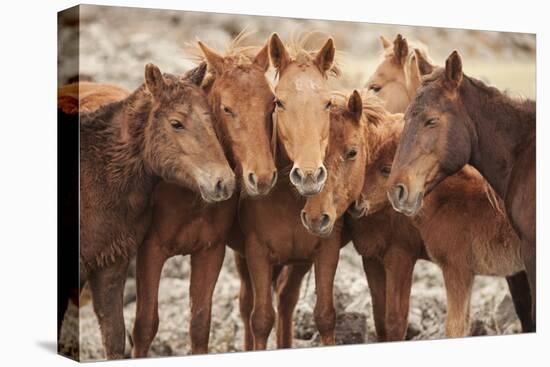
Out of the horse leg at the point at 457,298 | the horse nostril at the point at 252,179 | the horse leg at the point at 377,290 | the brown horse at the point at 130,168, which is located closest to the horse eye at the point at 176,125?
the brown horse at the point at 130,168

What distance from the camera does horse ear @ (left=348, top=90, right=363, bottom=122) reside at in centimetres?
822

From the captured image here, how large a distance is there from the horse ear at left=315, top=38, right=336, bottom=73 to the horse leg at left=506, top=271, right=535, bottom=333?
242 centimetres

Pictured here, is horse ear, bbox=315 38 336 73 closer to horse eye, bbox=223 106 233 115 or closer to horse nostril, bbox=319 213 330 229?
horse eye, bbox=223 106 233 115

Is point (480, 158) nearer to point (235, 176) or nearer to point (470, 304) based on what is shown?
point (470, 304)

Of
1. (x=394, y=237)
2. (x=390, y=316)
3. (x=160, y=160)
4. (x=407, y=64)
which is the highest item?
(x=407, y=64)

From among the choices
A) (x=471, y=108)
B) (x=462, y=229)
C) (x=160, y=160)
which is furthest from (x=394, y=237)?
(x=160, y=160)

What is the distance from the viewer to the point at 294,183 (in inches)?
308

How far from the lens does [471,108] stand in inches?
336

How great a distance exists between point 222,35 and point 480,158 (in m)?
2.23

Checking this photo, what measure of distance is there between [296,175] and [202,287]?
107 centimetres

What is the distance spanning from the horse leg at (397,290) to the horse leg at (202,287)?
140 cm

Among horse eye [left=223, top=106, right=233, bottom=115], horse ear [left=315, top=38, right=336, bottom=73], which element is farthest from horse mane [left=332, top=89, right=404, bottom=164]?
horse eye [left=223, top=106, right=233, bottom=115]

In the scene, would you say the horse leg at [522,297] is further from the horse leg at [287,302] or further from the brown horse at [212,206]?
the brown horse at [212,206]

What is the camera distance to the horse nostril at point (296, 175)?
7758mm
